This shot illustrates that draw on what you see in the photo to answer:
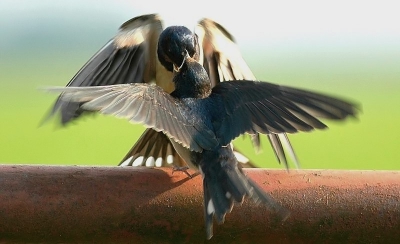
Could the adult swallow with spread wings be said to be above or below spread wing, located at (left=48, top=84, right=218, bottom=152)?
below

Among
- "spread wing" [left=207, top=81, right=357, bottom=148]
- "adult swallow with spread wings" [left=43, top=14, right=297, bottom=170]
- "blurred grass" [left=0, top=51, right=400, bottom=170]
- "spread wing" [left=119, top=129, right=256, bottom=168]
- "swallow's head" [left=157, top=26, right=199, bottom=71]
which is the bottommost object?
"blurred grass" [left=0, top=51, right=400, bottom=170]

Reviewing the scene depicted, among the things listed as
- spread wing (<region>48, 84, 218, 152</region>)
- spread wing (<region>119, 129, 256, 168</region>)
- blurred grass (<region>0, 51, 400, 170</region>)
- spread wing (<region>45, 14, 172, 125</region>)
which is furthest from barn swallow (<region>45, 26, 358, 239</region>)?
blurred grass (<region>0, 51, 400, 170</region>)

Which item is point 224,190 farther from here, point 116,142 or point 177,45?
point 116,142

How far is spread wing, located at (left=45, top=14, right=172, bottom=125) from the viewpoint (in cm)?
421

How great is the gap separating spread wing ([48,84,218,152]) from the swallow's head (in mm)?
866

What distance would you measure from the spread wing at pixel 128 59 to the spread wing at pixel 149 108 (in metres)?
1.60

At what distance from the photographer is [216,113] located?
2.68 meters

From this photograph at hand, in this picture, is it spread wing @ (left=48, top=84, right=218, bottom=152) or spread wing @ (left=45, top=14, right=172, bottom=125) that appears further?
spread wing @ (left=45, top=14, right=172, bottom=125)

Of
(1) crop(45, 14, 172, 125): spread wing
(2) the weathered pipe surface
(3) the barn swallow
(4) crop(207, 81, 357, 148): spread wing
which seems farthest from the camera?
(1) crop(45, 14, 172, 125): spread wing

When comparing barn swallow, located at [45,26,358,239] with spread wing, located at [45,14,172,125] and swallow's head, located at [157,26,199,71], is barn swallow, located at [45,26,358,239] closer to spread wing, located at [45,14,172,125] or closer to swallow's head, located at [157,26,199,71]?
swallow's head, located at [157,26,199,71]

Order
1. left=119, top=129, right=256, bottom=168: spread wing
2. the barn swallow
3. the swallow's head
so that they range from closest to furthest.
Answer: the barn swallow
the swallow's head
left=119, top=129, right=256, bottom=168: spread wing

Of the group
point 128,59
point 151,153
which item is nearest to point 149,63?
point 128,59

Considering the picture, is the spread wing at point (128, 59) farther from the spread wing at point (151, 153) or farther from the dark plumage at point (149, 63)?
the spread wing at point (151, 153)

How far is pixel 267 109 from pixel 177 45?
111 cm
